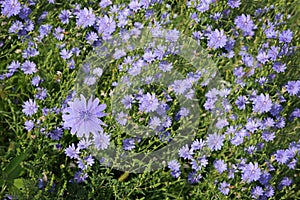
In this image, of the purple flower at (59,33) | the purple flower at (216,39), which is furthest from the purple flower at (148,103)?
the purple flower at (59,33)

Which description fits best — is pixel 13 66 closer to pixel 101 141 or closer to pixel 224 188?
pixel 101 141

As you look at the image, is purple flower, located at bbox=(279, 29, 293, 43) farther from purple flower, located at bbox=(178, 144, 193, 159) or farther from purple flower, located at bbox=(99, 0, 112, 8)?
purple flower, located at bbox=(99, 0, 112, 8)

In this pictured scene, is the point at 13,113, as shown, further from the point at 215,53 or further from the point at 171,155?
the point at 215,53

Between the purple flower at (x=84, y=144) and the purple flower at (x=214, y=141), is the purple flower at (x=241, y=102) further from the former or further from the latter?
the purple flower at (x=84, y=144)

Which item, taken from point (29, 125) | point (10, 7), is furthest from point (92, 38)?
point (29, 125)

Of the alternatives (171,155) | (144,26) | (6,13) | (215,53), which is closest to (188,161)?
(171,155)

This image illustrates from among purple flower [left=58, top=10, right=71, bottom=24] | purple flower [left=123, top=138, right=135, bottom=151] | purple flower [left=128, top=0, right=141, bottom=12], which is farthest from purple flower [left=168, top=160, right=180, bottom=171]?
purple flower [left=58, top=10, right=71, bottom=24]
